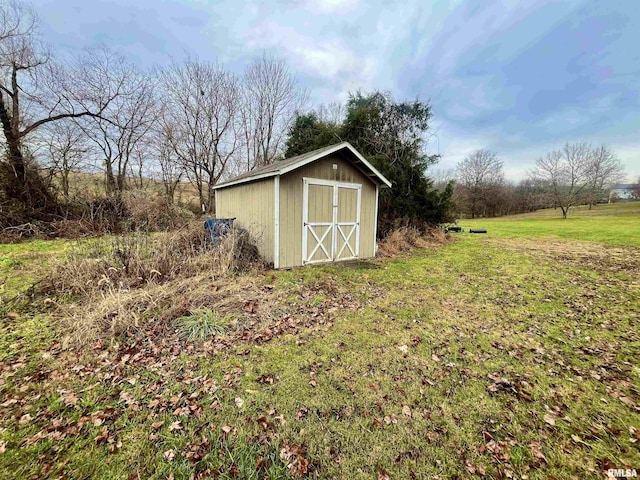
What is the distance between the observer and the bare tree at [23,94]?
10281 millimetres

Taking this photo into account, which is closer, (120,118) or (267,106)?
(120,118)

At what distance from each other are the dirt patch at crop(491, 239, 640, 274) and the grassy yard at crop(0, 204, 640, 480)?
4575 millimetres

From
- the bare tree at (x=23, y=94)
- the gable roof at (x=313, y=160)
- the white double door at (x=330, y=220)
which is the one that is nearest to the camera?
the gable roof at (x=313, y=160)

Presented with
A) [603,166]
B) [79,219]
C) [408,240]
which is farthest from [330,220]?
[603,166]

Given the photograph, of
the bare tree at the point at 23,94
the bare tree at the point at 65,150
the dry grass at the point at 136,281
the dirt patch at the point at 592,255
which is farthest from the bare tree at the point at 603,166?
the bare tree at the point at 23,94

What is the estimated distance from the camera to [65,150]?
1286 cm

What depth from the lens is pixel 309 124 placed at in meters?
14.6

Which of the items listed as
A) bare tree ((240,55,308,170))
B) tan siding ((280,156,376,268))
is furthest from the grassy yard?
bare tree ((240,55,308,170))

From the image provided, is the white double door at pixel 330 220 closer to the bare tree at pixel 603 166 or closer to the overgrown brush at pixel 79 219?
the overgrown brush at pixel 79 219

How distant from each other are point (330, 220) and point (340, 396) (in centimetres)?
572

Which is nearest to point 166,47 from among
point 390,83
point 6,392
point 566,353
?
point 390,83

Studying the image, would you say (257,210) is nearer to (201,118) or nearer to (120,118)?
(201,118)

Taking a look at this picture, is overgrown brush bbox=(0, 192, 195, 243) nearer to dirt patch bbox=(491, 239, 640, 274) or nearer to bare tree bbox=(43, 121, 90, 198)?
bare tree bbox=(43, 121, 90, 198)

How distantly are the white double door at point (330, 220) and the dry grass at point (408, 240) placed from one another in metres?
1.97
